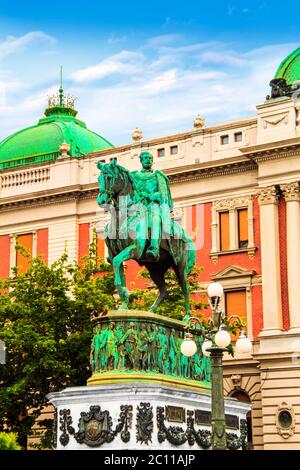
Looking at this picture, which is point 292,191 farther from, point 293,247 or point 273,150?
point 293,247

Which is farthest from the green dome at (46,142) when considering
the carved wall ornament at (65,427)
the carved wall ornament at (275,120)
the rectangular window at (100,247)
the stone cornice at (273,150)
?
the carved wall ornament at (65,427)

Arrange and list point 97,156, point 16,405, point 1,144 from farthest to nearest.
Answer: point 1,144
point 97,156
point 16,405

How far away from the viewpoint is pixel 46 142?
5153 centimetres

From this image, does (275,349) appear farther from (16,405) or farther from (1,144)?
(1,144)

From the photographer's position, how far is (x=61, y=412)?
63.0ft

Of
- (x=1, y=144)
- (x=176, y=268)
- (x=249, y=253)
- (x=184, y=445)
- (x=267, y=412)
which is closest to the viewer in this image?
(x=184, y=445)

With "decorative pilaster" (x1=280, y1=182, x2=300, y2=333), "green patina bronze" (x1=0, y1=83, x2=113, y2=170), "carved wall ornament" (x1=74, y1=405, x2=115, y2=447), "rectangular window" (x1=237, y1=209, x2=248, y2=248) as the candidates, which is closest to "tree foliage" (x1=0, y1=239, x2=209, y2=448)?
"decorative pilaster" (x1=280, y1=182, x2=300, y2=333)

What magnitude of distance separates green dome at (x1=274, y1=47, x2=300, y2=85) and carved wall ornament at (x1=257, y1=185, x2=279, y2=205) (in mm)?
5535

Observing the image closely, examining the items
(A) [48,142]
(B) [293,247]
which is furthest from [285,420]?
(A) [48,142]

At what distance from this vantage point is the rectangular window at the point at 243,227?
42.8 metres

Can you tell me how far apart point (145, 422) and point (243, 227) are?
83.3 ft

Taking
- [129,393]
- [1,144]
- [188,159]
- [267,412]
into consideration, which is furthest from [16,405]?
[1,144]

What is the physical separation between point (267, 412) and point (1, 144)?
890 inches

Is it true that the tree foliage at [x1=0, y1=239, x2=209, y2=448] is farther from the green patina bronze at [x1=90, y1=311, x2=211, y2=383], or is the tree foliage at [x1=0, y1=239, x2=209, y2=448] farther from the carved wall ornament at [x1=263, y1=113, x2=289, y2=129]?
the green patina bronze at [x1=90, y1=311, x2=211, y2=383]
